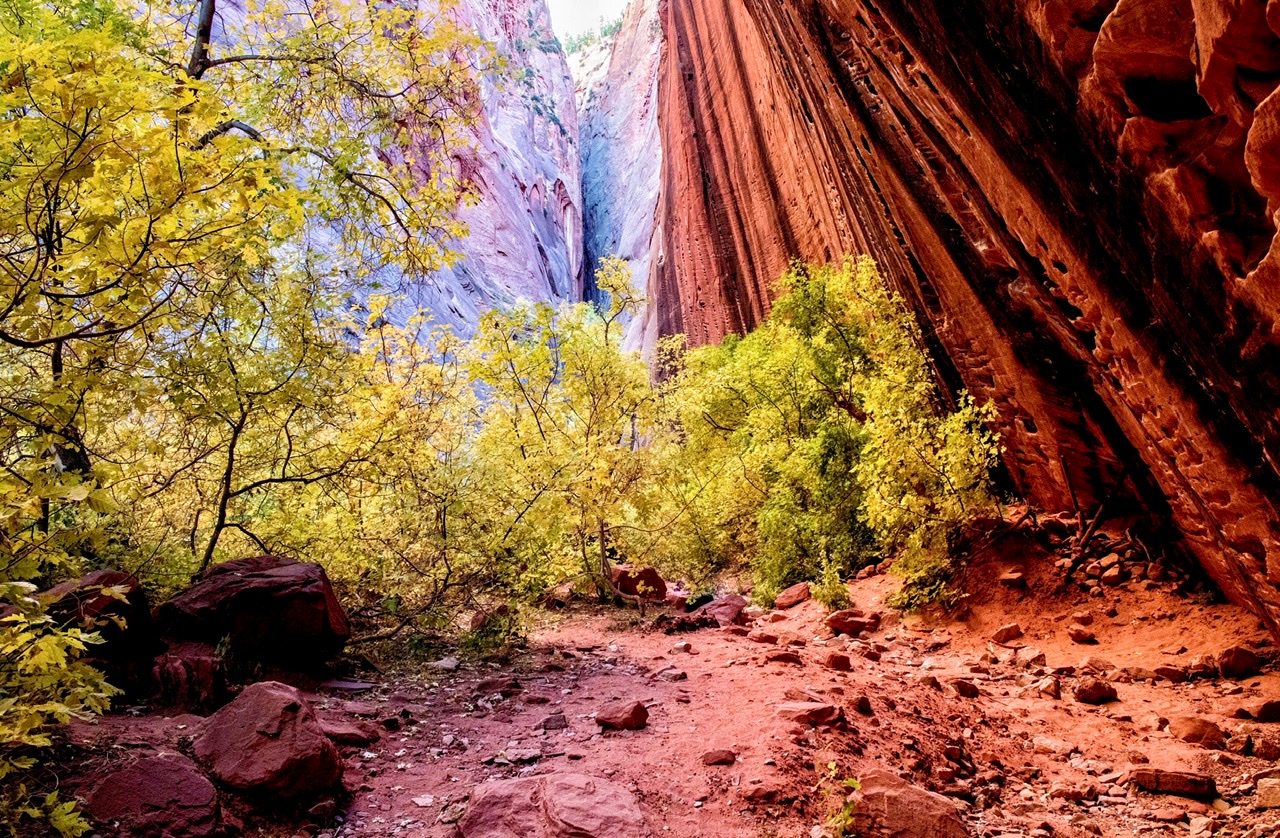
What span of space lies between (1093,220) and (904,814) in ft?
13.9

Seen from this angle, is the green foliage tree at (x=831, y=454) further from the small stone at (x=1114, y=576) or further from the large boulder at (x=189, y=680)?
the large boulder at (x=189, y=680)

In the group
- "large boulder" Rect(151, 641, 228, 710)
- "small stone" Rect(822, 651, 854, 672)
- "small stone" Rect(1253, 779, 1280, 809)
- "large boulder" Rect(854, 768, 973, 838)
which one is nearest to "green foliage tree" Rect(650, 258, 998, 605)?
"small stone" Rect(822, 651, 854, 672)

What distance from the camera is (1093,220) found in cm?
459

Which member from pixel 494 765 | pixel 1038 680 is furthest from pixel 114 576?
pixel 1038 680

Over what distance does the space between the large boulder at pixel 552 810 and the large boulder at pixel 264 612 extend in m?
3.38

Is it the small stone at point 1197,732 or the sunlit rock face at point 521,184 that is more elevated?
the sunlit rock face at point 521,184

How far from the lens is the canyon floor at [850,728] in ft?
13.0

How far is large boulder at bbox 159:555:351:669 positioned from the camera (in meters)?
5.86

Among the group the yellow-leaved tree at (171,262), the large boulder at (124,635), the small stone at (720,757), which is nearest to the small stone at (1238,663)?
the small stone at (720,757)

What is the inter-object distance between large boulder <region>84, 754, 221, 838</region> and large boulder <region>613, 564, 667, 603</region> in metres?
8.35

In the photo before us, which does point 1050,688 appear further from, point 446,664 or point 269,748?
point 269,748

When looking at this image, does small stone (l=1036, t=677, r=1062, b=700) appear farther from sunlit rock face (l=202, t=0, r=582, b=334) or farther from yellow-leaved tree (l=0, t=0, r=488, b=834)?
sunlit rock face (l=202, t=0, r=582, b=334)

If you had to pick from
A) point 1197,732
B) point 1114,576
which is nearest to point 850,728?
point 1197,732

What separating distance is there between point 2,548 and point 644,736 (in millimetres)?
4287
